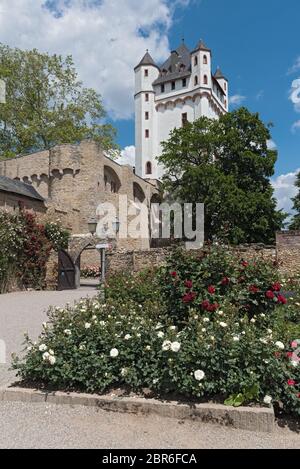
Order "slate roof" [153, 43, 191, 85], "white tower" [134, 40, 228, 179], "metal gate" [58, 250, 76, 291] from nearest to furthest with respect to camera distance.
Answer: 1. "metal gate" [58, 250, 76, 291]
2. "white tower" [134, 40, 228, 179]
3. "slate roof" [153, 43, 191, 85]

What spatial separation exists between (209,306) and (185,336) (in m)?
0.63

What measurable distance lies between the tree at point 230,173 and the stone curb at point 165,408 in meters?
22.0

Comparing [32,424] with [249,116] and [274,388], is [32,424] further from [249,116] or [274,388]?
[249,116]

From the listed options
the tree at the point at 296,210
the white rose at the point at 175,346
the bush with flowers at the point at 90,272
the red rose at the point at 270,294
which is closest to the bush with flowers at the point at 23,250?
the bush with flowers at the point at 90,272

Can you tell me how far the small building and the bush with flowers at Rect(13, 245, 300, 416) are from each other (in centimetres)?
1661

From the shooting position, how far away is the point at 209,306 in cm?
429

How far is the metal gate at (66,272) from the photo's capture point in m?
17.0

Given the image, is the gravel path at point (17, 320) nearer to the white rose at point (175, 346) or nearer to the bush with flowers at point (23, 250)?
the white rose at point (175, 346)

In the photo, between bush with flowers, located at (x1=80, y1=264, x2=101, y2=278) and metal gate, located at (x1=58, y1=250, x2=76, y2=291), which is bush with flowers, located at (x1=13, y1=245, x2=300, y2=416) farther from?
bush with flowers, located at (x1=80, y1=264, x2=101, y2=278)

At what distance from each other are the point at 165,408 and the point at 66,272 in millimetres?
14373

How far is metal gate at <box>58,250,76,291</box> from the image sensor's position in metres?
17.0

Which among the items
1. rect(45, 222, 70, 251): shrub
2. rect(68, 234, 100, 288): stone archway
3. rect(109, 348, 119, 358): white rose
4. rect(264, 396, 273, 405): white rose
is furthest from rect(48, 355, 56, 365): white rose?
rect(45, 222, 70, 251): shrub

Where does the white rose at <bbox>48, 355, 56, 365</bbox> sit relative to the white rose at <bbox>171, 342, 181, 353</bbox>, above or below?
below
